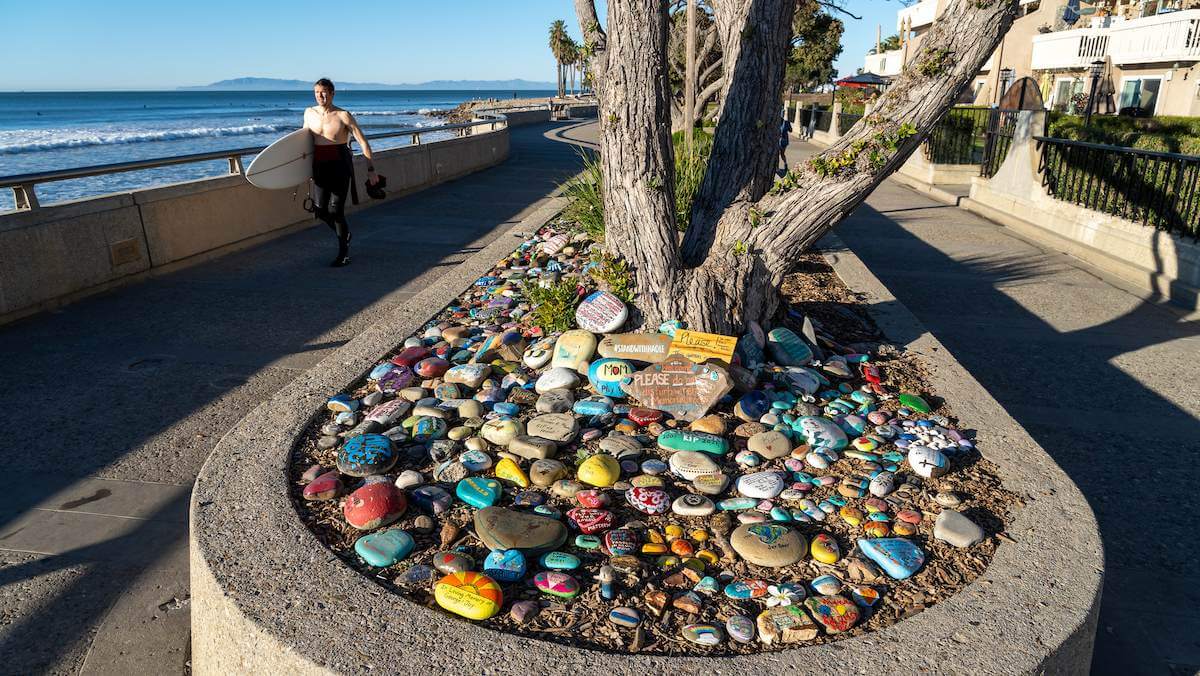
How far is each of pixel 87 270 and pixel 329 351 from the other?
2.76 meters

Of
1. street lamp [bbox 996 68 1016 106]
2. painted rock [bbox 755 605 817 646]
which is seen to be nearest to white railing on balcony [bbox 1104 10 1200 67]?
street lamp [bbox 996 68 1016 106]

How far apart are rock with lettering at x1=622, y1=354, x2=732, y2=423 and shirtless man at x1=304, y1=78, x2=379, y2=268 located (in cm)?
490

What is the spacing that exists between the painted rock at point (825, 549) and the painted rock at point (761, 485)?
1.09ft

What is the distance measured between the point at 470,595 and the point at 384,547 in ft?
1.45

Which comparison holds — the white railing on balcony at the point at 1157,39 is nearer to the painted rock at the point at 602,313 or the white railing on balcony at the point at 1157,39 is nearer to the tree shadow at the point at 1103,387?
the tree shadow at the point at 1103,387

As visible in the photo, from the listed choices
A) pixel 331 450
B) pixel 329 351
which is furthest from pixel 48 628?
pixel 329 351

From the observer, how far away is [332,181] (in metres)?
7.79

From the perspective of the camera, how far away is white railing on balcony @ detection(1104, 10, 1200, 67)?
2178 cm

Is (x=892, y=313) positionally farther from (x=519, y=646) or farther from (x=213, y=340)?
(x=213, y=340)

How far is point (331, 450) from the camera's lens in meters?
3.42

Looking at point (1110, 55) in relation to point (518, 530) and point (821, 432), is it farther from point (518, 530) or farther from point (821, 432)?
point (518, 530)

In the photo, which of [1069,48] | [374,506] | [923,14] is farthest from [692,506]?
[923,14]

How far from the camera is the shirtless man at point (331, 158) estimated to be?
7.59 meters

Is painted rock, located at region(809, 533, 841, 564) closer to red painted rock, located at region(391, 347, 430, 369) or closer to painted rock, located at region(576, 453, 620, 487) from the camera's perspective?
painted rock, located at region(576, 453, 620, 487)
